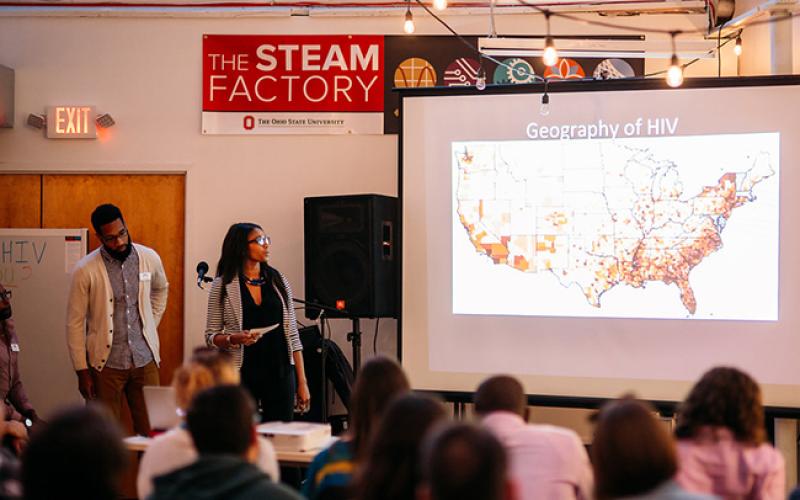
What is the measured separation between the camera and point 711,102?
6004mm

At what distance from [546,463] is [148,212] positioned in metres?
5.14

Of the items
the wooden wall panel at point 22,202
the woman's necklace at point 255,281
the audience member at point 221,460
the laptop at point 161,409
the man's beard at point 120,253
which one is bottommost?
the laptop at point 161,409

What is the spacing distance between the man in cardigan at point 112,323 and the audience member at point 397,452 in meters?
3.88

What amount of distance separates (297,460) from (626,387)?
8.79 feet

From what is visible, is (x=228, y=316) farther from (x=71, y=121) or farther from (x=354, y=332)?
(x=71, y=121)

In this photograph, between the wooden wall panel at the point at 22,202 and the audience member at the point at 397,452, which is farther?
the wooden wall panel at the point at 22,202

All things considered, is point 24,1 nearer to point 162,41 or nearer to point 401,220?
point 162,41

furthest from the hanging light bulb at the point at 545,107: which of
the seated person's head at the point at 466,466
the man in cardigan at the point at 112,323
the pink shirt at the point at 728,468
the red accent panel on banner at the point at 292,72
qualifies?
the seated person's head at the point at 466,466

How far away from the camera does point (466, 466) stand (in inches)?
77.0

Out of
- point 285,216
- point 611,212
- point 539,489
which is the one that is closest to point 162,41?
point 285,216

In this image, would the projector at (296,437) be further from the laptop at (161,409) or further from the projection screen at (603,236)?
the projection screen at (603,236)

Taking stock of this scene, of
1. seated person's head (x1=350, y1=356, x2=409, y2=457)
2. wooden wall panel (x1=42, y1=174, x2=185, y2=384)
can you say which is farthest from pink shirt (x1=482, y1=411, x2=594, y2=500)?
wooden wall panel (x1=42, y1=174, x2=185, y2=384)

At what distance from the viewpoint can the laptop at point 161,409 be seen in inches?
169

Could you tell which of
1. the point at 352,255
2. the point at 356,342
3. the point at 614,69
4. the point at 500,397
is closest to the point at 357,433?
the point at 500,397
